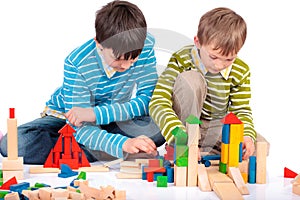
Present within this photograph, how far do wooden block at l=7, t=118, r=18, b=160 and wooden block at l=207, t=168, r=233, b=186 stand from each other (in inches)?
22.2

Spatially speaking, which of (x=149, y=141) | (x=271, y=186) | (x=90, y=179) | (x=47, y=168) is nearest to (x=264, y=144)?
(x=271, y=186)

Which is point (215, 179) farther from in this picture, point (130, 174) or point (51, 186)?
point (51, 186)

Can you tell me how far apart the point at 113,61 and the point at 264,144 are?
0.51 metres

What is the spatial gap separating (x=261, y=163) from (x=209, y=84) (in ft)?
1.01

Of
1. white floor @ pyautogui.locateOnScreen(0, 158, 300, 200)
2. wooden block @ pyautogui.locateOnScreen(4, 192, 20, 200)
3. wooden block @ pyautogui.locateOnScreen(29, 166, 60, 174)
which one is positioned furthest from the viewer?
wooden block @ pyautogui.locateOnScreen(29, 166, 60, 174)

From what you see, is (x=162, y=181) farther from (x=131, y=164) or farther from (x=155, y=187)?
(x=131, y=164)

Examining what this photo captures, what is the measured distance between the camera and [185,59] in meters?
2.27

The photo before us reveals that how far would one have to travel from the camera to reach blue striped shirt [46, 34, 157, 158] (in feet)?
7.47

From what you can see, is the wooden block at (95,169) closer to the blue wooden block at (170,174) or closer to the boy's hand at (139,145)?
the boy's hand at (139,145)

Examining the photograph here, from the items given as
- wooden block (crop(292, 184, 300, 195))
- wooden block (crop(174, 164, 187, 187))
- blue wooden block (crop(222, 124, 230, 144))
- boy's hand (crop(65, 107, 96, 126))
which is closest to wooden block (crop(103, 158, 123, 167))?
boy's hand (crop(65, 107, 96, 126))

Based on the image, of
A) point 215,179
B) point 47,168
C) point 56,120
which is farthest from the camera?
point 56,120

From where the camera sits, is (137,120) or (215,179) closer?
(215,179)

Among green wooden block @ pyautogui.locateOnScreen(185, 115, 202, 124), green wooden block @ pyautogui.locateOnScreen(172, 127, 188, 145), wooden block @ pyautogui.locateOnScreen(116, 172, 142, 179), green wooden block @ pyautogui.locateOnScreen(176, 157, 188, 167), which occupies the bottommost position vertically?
wooden block @ pyautogui.locateOnScreen(116, 172, 142, 179)

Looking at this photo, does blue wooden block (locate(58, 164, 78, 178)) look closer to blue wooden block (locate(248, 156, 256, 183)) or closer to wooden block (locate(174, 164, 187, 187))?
wooden block (locate(174, 164, 187, 187))
